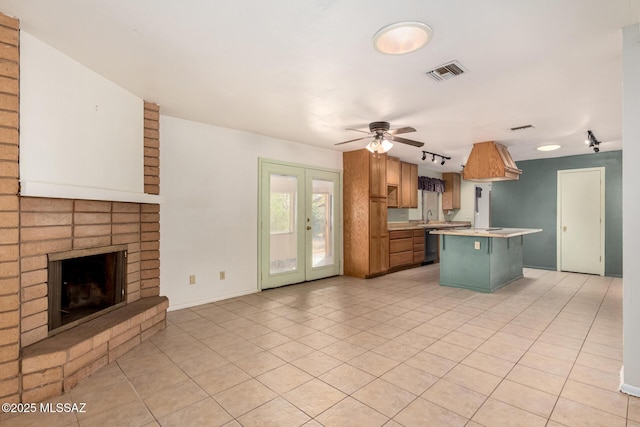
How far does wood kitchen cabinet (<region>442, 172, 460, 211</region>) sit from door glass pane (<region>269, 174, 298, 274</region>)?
5.69 meters

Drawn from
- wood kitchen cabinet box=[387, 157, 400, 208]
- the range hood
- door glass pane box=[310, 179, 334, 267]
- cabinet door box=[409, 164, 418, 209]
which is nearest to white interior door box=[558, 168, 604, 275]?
the range hood

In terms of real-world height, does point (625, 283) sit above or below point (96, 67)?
below

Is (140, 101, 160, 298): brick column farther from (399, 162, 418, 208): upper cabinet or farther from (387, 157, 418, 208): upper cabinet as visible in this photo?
(399, 162, 418, 208): upper cabinet

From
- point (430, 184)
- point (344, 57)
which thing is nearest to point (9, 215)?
point (344, 57)

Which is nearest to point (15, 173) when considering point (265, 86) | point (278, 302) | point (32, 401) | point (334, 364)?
point (32, 401)

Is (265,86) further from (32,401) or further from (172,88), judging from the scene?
(32,401)

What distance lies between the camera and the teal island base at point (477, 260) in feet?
16.0

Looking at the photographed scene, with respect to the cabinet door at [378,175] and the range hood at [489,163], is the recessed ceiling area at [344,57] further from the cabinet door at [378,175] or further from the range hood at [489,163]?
the cabinet door at [378,175]

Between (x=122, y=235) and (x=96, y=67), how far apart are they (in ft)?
5.11

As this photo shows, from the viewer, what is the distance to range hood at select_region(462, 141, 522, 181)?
5.15m

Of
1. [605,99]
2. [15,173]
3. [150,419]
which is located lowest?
[150,419]

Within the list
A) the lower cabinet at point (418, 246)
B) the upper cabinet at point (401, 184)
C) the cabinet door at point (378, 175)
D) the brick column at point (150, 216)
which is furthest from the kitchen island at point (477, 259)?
the brick column at point (150, 216)

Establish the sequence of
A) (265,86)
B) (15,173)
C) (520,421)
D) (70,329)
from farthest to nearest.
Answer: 1. (265,86)
2. (70,329)
3. (15,173)
4. (520,421)

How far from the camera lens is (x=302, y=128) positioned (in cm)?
452
